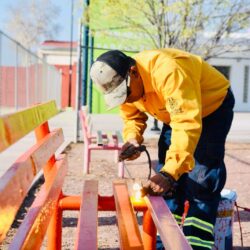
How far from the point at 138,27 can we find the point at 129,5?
0.86 m

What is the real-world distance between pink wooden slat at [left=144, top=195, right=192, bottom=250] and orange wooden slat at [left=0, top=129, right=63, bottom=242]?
590 millimetres

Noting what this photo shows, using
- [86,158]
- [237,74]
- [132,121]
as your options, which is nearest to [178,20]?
[86,158]

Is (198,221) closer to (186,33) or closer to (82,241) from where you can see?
(82,241)

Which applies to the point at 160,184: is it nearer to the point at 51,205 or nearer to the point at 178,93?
the point at 178,93

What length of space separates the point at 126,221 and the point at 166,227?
28 cm

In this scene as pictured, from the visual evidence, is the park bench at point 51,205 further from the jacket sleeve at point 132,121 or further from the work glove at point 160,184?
the jacket sleeve at point 132,121

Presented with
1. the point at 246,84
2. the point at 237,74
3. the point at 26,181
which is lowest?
the point at 26,181

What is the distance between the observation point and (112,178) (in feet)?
22.4

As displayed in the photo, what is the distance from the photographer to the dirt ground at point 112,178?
4.19 meters

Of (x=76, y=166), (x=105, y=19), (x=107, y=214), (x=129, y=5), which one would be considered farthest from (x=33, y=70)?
(x=107, y=214)

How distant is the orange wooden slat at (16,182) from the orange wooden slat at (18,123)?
0.12m

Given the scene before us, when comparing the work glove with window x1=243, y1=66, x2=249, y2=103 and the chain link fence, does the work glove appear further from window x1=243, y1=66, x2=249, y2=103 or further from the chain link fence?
window x1=243, y1=66, x2=249, y2=103

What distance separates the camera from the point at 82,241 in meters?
1.93

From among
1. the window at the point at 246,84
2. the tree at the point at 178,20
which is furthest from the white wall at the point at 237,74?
the tree at the point at 178,20
